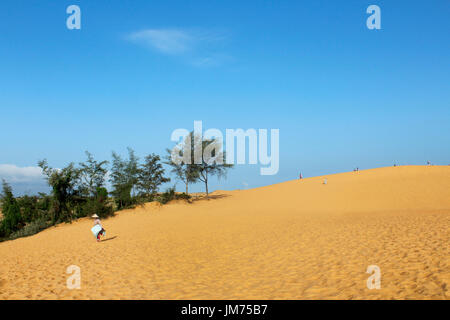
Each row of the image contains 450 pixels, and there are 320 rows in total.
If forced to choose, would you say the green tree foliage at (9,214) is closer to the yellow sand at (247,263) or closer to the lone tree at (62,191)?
the lone tree at (62,191)

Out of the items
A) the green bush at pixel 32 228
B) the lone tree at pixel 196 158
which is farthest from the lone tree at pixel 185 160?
the green bush at pixel 32 228

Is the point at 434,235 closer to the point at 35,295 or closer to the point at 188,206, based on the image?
the point at 35,295

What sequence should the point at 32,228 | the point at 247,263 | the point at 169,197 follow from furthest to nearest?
the point at 169,197
the point at 32,228
the point at 247,263

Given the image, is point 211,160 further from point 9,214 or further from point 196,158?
point 9,214

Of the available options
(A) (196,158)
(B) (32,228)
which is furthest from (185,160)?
(B) (32,228)

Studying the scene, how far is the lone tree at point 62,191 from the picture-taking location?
32438 mm

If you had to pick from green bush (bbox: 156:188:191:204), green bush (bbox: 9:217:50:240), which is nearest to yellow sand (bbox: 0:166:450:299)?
green bush (bbox: 9:217:50:240)

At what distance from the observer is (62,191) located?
33.5m

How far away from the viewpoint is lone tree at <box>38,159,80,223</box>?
32438 mm

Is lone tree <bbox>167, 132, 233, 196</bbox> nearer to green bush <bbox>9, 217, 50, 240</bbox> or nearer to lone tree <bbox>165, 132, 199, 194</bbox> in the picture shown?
lone tree <bbox>165, 132, 199, 194</bbox>


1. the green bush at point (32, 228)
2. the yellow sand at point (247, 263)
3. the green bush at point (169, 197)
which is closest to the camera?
the yellow sand at point (247, 263)

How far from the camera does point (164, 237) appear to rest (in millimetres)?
18797

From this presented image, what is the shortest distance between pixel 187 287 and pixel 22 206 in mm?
32927

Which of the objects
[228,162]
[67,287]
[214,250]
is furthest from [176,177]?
[67,287]
